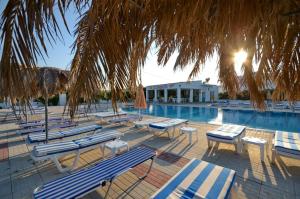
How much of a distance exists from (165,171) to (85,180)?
186 centimetres

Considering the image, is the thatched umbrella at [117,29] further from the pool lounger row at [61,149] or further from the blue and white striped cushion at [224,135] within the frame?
the blue and white striped cushion at [224,135]

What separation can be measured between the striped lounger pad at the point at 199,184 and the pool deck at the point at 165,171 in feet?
2.60

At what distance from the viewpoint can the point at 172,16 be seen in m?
1.15

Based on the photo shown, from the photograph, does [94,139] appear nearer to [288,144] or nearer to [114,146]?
[114,146]

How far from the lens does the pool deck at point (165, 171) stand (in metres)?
3.02

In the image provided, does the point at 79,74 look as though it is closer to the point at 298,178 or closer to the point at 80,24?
the point at 80,24

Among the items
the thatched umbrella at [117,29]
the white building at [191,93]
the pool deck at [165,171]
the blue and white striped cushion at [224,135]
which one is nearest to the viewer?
the thatched umbrella at [117,29]

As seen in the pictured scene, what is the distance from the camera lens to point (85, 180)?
2.53 m

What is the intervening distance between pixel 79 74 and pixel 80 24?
60cm

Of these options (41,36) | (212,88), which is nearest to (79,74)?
(41,36)

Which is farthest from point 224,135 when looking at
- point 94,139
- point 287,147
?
point 94,139

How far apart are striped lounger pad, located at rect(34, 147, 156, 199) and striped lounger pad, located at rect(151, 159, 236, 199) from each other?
0.94 m

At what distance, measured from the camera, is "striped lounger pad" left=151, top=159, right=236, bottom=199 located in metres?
2.07

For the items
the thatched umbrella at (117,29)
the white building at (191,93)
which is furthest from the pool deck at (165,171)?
the white building at (191,93)
